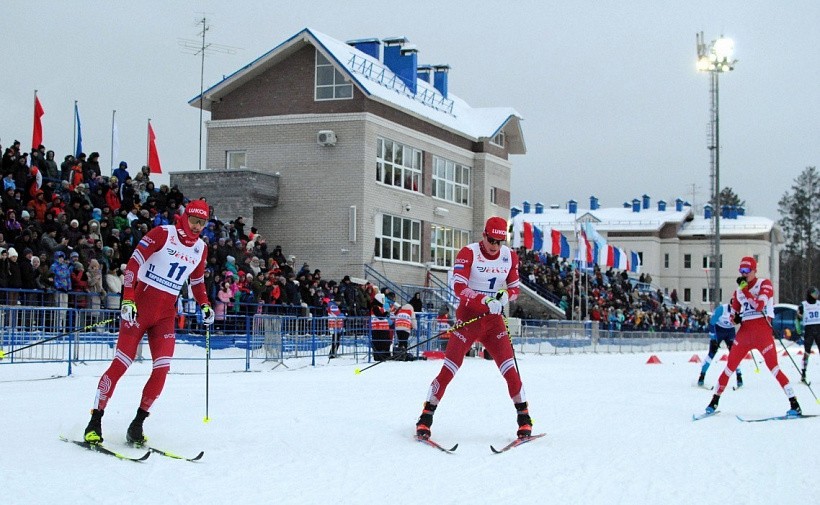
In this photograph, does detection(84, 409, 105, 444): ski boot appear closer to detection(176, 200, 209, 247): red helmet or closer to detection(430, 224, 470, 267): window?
detection(176, 200, 209, 247): red helmet

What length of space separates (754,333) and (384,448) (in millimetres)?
6201

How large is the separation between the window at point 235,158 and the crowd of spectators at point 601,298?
40.2 feet

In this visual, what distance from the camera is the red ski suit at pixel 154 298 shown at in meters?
9.39

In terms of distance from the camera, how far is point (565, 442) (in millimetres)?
10906

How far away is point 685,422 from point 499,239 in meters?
3.93

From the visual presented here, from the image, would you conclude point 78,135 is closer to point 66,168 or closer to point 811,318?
point 66,168

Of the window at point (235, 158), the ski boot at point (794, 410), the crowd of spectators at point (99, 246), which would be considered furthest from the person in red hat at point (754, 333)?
the window at point (235, 158)

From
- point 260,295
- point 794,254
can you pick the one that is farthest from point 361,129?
point 794,254

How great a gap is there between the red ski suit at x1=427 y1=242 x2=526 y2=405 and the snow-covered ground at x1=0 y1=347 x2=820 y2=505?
0.61 m

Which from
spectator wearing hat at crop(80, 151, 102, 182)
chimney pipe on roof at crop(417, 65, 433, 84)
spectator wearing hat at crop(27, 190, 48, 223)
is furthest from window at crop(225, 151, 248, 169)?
spectator wearing hat at crop(27, 190, 48, 223)

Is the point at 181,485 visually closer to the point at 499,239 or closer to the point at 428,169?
the point at 499,239

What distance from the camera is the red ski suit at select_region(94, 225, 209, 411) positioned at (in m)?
9.39

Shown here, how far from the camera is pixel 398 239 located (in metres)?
42.3

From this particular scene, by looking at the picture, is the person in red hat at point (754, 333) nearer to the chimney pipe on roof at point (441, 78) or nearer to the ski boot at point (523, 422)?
the ski boot at point (523, 422)
